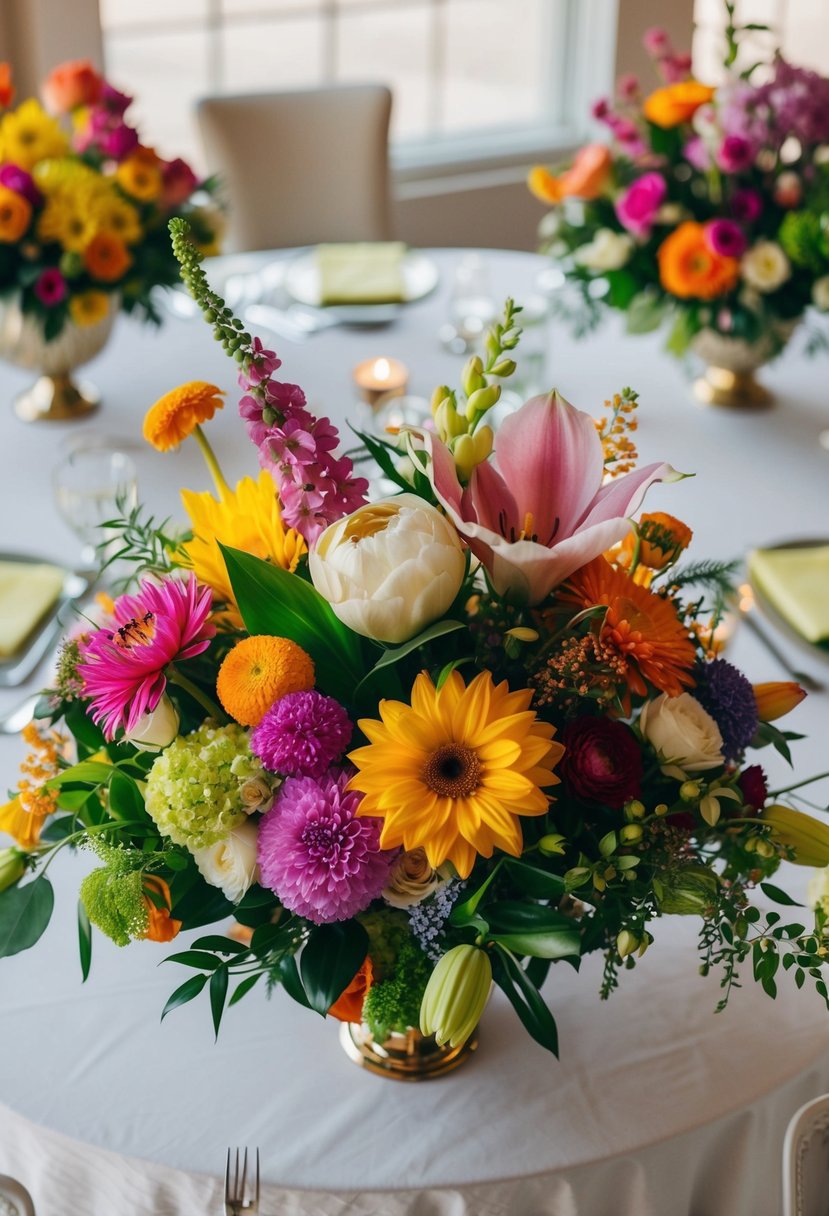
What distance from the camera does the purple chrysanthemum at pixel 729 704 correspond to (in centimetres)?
91

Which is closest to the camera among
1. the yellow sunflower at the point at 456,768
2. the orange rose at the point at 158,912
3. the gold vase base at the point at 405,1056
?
the yellow sunflower at the point at 456,768

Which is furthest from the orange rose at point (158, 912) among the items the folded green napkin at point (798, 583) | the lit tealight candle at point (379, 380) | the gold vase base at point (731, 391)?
the gold vase base at point (731, 391)

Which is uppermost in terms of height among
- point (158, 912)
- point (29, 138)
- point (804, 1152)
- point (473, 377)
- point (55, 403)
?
point (473, 377)

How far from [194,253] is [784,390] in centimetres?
144

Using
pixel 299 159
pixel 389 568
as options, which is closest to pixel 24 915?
pixel 389 568

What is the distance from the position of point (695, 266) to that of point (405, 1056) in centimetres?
117

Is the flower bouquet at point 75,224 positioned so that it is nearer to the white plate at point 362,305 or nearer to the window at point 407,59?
the white plate at point 362,305

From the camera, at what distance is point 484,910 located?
865mm

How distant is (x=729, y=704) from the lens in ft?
2.97

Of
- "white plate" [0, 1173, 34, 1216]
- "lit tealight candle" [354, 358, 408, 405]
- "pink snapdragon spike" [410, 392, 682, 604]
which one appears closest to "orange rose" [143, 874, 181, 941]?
"white plate" [0, 1173, 34, 1216]

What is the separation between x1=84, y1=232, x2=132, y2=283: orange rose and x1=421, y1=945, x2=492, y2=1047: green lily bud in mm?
1203

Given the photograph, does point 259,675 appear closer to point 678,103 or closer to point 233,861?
point 233,861

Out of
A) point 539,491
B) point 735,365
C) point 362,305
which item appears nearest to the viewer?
point 539,491

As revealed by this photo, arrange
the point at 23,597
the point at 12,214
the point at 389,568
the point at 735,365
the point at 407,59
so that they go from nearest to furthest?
1. the point at 389,568
2. the point at 23,597
3. the point at 12,214
4. the point at 735,365
5. the point at 407,59
